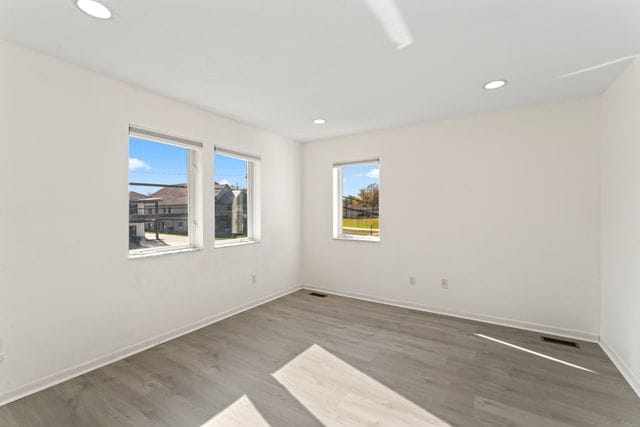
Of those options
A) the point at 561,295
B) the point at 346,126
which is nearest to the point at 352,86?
the point at 346,126

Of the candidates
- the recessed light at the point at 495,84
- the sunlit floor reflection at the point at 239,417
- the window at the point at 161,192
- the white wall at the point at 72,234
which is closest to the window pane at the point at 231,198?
the window at the point at 161,192

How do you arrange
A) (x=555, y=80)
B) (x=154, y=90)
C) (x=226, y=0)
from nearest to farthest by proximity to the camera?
(x=226, y=0) < (x=555, y=80) < (x=154, y=90)

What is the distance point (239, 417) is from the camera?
1801 mm

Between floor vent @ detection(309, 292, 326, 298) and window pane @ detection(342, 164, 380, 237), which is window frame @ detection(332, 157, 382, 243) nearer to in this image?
window pane @ detection(342, 164, 380, 237)

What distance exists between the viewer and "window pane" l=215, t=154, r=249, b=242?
3.60 meters

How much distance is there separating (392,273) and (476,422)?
2289mm

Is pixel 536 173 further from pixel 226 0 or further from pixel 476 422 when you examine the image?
pixel 226 0

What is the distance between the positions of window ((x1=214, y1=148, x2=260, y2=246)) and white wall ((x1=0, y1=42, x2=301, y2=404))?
51cm

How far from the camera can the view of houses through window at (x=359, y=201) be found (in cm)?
425

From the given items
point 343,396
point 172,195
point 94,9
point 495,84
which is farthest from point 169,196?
point 495,84

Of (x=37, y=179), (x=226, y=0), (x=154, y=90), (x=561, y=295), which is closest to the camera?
(x=226, y=0)

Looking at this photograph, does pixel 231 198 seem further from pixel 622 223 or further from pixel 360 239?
pixel 622 223

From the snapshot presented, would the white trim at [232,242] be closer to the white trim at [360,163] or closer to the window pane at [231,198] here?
the window pane at [231,198]

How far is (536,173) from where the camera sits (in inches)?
122
